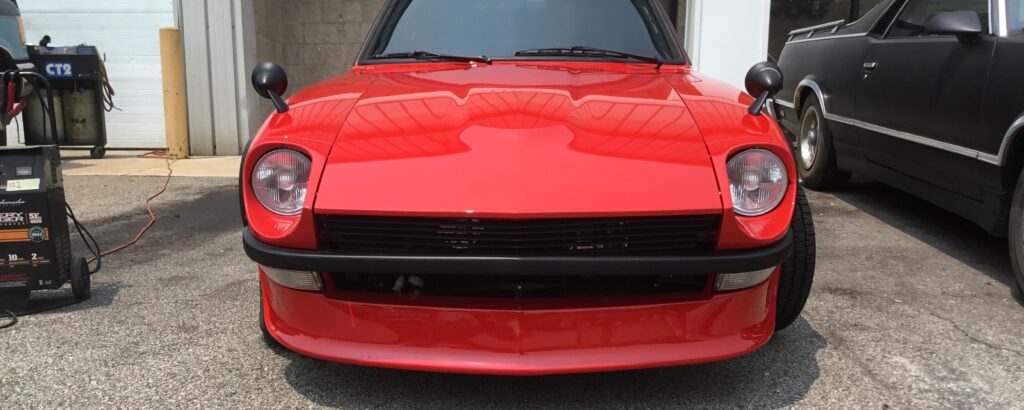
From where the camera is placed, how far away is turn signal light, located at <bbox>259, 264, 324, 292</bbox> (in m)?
2.00

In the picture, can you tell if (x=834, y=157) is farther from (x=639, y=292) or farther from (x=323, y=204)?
(x=323, y=204)

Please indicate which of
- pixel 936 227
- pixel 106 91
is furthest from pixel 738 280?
pixel 106 91

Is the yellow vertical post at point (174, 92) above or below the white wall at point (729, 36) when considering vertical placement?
below

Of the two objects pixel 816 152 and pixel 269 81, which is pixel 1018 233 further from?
pixel 269 81

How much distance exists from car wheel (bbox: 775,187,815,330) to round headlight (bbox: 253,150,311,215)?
56.3 inches

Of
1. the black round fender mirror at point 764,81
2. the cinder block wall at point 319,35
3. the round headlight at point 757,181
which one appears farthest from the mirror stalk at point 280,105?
the cinder block wall at point 319,35

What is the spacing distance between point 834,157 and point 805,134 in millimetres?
436

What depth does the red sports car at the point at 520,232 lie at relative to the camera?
1875 mm

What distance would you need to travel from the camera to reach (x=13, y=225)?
2.87 metres

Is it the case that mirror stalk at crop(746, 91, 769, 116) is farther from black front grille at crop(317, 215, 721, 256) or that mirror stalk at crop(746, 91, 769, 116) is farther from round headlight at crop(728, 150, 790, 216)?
black front grille at crop(317, 215, 721, 256)

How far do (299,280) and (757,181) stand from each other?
122 cm

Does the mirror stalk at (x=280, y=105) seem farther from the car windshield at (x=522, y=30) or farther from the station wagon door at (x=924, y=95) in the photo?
the station wagon door at (x=924, y=95)

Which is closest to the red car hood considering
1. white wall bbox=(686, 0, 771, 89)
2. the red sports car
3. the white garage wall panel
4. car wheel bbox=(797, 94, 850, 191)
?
the red sports car

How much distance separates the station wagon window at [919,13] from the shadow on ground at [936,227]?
1098mm
